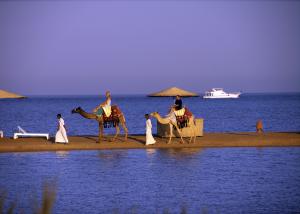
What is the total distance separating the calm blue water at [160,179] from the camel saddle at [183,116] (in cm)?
120

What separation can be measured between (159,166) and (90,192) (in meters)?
5.32

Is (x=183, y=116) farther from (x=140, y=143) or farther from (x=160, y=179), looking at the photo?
(x=160, y=179)

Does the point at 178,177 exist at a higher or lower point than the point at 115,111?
lower

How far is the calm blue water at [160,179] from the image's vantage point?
14.8 metres

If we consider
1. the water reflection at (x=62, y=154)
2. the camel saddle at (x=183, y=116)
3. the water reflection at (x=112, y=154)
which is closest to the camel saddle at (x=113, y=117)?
the water reflection at (x=112, y=154)

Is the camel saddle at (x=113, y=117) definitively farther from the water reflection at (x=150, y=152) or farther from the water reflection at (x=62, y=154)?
the water reflection at (x=62, y=154)

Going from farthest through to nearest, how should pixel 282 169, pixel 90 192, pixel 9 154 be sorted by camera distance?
pixel 9 154, pixel 282 169, pixel 90 192

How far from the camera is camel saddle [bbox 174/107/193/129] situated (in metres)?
25.7

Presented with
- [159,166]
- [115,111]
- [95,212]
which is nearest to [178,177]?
[159,166]

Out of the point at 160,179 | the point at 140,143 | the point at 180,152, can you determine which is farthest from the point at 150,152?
the point at 160,179

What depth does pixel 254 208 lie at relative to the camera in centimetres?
1441

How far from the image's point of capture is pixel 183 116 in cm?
2578

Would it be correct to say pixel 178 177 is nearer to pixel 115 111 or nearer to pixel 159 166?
pixel 159 166

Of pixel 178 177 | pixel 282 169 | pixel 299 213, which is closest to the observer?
pixel 299 213
